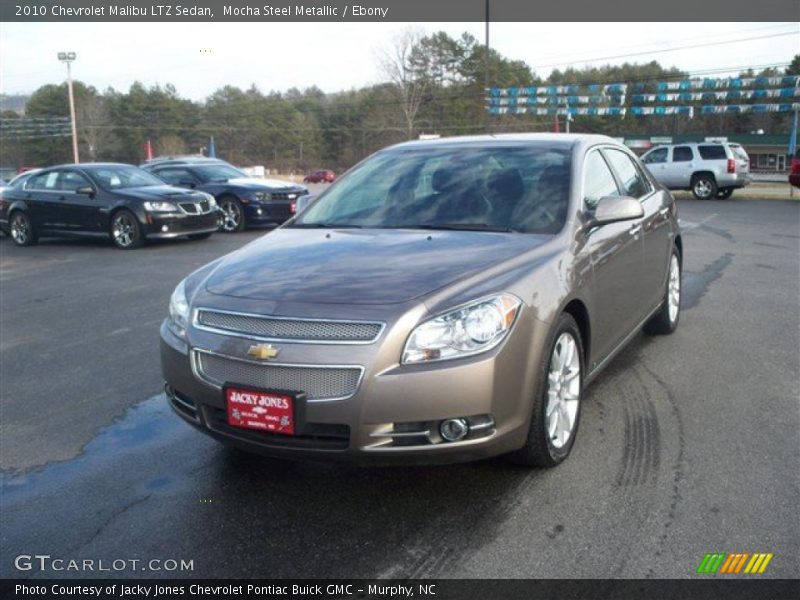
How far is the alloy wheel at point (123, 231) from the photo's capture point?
44.6ft

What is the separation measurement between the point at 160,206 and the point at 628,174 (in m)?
10.1

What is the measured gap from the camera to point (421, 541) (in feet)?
9.73

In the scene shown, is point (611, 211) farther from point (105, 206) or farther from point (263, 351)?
point (105, 206)

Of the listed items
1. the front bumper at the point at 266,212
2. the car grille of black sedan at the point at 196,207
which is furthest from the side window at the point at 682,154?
the car grille of black sedan at the point at 196,207

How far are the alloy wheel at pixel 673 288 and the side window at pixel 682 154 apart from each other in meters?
19.5

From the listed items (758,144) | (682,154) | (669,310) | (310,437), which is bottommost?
(669,310)

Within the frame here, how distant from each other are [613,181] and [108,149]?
76224mm

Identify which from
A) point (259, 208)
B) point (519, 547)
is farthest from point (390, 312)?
point (259, 208)

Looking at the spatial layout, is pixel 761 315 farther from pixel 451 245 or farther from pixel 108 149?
pixel 108 149

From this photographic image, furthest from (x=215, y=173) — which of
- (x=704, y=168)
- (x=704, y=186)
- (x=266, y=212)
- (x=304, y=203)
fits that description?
(x=704, y=186)

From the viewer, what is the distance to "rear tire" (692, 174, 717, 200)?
23.8 metres

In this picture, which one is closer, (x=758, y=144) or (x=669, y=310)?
(x=669, y=310)

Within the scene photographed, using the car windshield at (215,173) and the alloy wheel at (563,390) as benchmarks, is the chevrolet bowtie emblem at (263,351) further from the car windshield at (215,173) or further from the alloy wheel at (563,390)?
the car windshield at (215,173)

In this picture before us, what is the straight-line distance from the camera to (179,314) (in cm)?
358
